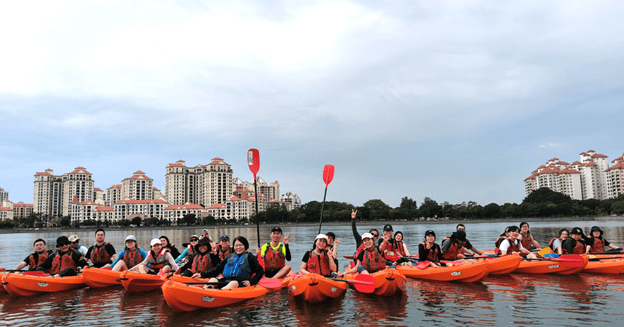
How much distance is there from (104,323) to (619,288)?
1277 cm

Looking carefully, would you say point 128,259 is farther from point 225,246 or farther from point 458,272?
point 458,272

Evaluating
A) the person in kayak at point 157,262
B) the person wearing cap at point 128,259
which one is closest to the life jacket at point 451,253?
the person in kayak at point 157,262

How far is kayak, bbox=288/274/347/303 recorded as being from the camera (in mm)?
8984

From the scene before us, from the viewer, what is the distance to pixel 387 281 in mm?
9688

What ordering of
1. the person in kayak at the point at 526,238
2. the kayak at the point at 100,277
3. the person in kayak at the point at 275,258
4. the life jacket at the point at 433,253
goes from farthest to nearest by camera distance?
the person in kayak at the point at 526,238
the life jacket at the point at 433,253
the kayak at the point at 100,277
the person in kayak at the point at 275,258

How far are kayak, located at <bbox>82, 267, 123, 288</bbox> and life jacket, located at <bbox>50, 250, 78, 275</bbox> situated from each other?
34.4 inches

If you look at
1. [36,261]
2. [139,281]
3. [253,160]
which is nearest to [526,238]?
[253,160]

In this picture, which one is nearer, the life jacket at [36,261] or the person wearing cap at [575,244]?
the life jacket at [36,261]

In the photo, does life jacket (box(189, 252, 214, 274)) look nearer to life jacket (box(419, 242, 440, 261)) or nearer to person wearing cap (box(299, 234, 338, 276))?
person wearing cap (box(299, 234, 338, 276))

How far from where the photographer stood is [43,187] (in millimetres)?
181000

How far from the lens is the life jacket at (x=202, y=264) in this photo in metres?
10.3

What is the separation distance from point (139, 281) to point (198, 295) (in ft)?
10.8

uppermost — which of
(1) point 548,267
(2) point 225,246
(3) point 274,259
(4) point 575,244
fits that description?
(2) point 225,246

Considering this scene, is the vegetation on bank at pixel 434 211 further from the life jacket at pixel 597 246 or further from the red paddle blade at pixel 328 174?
the life jacket at pixel 597 246
